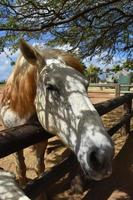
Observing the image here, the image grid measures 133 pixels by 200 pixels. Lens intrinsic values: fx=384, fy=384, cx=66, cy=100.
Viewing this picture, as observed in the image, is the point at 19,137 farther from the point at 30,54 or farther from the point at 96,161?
the point at 30,54

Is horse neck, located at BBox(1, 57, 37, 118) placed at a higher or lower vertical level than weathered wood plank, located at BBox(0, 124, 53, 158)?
higher

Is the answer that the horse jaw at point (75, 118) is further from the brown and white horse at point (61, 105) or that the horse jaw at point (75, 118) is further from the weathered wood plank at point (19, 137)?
the weathered wood plank at point (19, 137)

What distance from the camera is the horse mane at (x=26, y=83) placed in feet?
13.3

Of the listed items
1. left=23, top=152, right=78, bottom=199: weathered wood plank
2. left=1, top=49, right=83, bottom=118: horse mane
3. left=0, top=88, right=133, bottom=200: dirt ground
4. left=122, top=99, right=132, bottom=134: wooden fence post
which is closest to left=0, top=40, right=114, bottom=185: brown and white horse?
left=1, top=49, right=83, bottom=118: horse mane

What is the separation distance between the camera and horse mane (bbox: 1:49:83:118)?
4.04 m

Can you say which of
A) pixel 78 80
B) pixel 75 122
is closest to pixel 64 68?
pixel 78 80

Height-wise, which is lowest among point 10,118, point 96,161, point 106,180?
point 106,180

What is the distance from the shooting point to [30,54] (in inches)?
150

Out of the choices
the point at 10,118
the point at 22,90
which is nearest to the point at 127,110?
the point at 10,118

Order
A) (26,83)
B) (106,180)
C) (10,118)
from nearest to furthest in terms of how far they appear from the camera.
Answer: (26,83) < (10,118) < (106,180)

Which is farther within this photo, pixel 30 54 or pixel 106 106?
pixel 106 106

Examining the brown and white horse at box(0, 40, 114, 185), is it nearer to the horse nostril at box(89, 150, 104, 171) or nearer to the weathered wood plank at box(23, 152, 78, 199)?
the horse nostril at box(89, 150, 104, 171)

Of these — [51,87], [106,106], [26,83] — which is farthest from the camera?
[106,106]

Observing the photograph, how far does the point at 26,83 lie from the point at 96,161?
163cm
